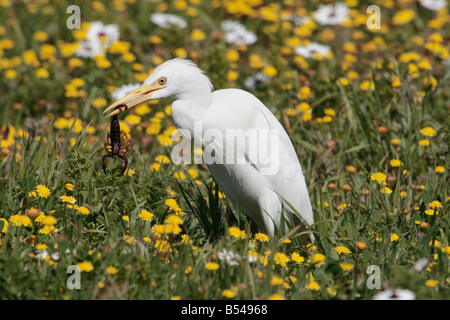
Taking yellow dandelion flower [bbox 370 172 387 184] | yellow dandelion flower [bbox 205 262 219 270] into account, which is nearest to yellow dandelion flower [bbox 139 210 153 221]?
yellow dandelion flower [bbox 205 262 219 270]

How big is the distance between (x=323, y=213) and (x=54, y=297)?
1783 millimetres

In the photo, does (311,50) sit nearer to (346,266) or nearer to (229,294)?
(346,266)

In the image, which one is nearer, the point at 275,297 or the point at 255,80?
the point at 275,297

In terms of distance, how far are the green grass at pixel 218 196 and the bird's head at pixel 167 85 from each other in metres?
0.49

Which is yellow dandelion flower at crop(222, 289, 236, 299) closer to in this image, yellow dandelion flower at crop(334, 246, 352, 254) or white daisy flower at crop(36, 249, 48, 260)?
yellow dandelion flower at crop(334, 246, 352, 254)

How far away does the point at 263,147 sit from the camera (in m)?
4.40

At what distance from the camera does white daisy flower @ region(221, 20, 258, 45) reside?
24.2 ft

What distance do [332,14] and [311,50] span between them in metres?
0.85

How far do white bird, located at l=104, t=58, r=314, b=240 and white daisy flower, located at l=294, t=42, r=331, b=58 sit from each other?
2.51 m

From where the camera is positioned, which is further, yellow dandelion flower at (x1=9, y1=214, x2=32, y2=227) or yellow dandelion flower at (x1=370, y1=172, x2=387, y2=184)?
yellow dandelion flower at (x1=370, y1=172, x2=387, y2=184)

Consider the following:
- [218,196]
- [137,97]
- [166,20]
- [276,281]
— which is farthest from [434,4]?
[276,281]

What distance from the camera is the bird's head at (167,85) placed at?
410cm

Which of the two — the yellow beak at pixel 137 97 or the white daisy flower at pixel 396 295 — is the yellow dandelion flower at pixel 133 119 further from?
the white daisy flower at pixel 396 295

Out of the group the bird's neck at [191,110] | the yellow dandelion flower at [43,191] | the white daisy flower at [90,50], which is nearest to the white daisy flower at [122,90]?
the white daisy flower at [90,50]
